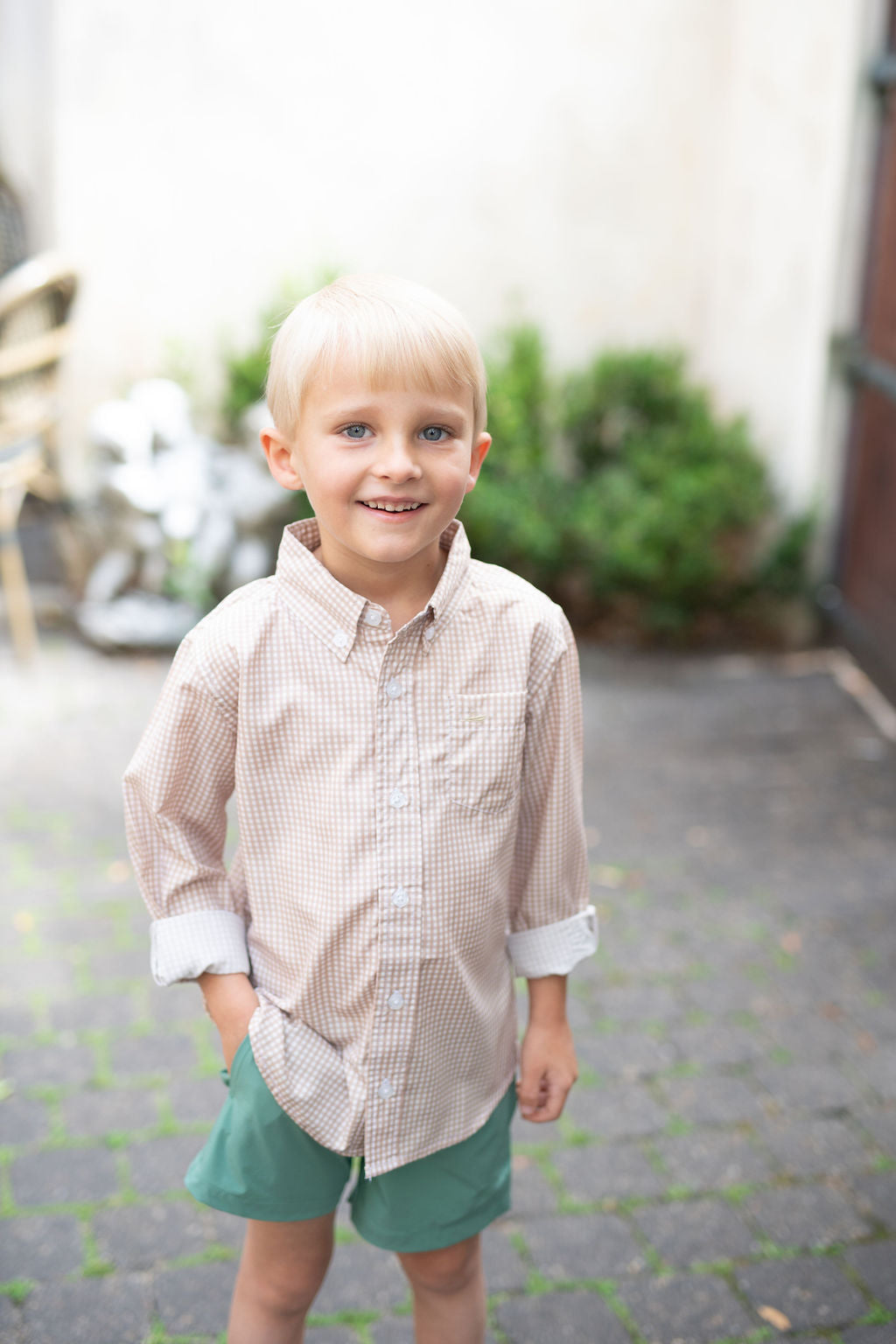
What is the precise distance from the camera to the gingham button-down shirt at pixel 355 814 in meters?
1.69

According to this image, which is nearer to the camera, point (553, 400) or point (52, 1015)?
point (52, 1015)

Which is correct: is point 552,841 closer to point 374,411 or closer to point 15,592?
point 374,411

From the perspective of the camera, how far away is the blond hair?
1.56 metres

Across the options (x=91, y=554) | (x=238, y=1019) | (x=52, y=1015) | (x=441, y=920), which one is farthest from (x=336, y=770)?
(x=91, y=554)

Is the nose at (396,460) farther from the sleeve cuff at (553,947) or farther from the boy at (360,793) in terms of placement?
the sleeve cuff at (553,947)

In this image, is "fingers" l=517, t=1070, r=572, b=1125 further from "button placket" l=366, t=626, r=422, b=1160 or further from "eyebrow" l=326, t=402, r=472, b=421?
"eyebrow" l=326, t=402, r=472, b=421

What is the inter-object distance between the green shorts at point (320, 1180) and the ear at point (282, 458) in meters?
0.68

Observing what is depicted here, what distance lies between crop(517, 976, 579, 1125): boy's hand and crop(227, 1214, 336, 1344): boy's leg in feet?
1.04

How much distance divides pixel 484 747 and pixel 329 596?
260 millimetres

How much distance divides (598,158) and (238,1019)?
16.8ft

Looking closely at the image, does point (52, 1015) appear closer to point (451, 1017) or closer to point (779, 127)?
point (451, 1017)

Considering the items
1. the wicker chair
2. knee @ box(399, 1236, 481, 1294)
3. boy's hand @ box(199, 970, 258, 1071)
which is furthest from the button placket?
the wicker chair

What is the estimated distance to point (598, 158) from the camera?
605cm

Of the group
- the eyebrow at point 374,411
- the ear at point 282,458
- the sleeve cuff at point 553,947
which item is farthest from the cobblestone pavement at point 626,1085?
the eyebrow at point 374,411
